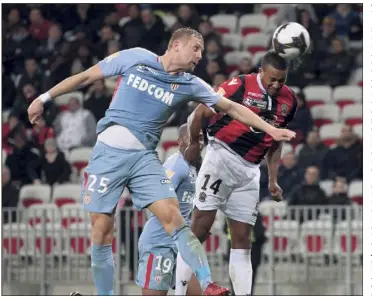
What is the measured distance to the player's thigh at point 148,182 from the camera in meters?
9.88

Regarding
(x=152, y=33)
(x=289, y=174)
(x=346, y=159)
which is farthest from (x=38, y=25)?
(x=346, y=159)

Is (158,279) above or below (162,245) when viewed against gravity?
below

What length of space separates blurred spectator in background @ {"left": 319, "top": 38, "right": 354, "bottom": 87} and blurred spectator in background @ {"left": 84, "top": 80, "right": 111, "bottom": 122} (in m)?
3.72

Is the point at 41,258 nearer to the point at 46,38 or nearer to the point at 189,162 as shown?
the point at 189,162

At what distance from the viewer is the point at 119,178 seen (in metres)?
10.0

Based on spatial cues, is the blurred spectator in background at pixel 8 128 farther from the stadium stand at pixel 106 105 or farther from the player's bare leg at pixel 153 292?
the player's bare leg at pixel 153 292

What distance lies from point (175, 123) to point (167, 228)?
981 centimetres

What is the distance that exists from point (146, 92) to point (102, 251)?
1.37 metres

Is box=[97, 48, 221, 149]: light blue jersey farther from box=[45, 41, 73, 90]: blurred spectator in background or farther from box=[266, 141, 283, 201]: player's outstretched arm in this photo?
box=[45, 41, 73, 90]: blurred spectator in background

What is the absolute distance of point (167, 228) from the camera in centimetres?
981

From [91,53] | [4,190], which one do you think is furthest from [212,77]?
[4,190]

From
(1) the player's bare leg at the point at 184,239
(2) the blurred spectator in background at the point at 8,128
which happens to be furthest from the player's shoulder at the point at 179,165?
(2) the blurred spectator in background at the point at 8,128

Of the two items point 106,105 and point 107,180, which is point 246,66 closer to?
point 106,105

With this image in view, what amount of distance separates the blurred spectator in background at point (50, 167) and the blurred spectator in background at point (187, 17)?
388 cm
